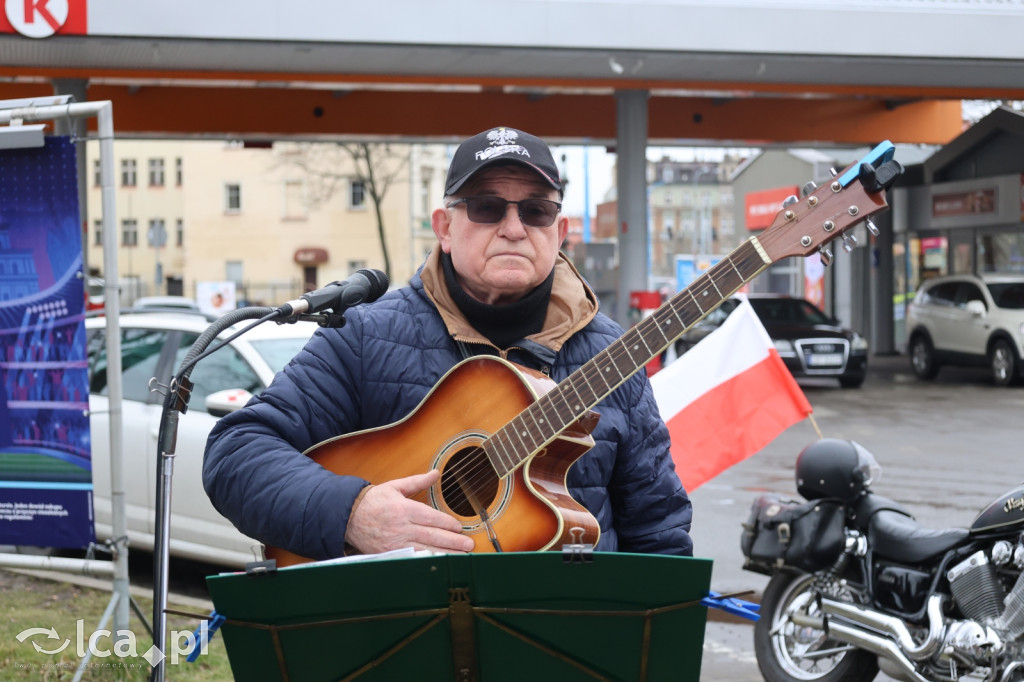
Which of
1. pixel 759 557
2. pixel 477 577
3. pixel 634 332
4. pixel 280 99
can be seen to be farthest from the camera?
pixel 280 99

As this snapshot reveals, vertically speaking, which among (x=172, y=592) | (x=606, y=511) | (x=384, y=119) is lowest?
(x=172, y=592)

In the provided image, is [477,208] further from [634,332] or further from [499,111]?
[499,111]

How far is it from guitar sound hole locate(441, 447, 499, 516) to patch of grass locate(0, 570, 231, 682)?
6.32 feet

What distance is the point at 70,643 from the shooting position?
5.14 metres

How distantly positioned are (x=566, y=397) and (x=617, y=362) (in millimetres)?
129

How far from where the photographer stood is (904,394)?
60.0 ft

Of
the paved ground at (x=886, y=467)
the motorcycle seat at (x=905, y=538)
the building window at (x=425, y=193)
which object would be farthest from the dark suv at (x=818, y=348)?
the building window at (x=425, y=193)

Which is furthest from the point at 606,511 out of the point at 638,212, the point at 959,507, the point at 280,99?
the point at 280,99

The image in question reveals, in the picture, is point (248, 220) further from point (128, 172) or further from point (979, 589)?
point (979, 589)

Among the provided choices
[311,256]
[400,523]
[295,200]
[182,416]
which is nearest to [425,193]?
[295,200]

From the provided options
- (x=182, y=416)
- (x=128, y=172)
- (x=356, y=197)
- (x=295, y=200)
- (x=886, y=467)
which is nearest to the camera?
(x=182, y=416)

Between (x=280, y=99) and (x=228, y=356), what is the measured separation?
14265mm

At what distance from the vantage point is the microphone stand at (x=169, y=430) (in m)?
2.48

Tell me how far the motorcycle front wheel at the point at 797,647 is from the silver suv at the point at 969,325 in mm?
14388
